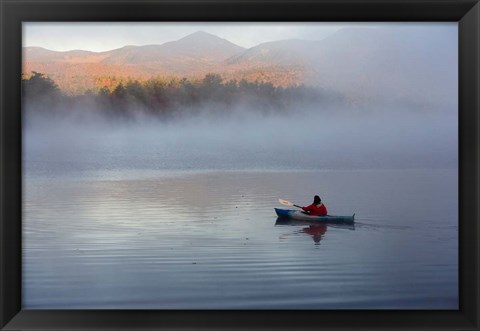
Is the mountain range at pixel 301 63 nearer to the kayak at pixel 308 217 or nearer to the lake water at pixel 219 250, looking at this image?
the lake water at pixel 219 250

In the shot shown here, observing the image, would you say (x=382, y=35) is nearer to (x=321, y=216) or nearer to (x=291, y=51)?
(x=291, y=51)

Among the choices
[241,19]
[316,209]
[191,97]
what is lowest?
[316,209]

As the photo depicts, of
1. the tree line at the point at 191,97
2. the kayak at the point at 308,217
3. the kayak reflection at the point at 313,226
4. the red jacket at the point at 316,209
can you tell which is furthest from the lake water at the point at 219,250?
the tree line at the point at 191,97

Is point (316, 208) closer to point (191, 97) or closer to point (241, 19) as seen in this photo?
point (191, 97)

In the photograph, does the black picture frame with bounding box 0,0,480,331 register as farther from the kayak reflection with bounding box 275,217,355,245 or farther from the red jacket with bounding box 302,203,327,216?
the red jacket with bounding box 302,203,327,216

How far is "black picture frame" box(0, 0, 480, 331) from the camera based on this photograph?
8.19 ft

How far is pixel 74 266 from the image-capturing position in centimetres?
300

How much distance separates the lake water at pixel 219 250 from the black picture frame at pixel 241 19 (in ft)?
0.30

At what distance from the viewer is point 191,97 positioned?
388 centimetres

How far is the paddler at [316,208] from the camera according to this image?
15.1 ft

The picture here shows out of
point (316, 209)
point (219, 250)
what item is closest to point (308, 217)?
point (316, 209)

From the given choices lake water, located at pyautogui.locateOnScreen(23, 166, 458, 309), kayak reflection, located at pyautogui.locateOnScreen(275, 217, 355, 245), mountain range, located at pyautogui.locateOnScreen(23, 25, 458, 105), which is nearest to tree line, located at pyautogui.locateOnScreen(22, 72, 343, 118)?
mountain range, located at pyautogui.locateOnScreen(23, 25, 458, 105)

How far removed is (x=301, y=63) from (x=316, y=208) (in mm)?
1397

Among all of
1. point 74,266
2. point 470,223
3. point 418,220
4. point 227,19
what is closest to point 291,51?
point 227,19
